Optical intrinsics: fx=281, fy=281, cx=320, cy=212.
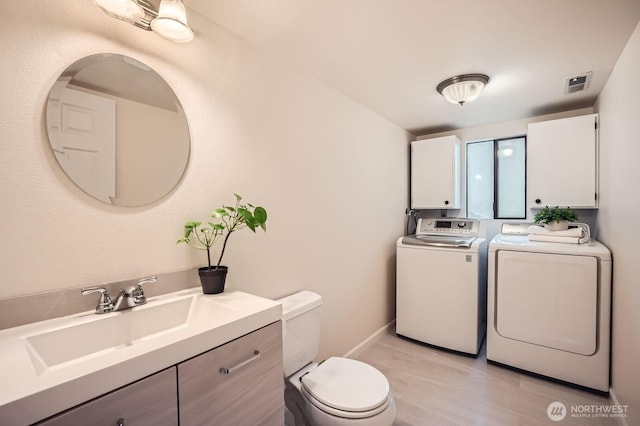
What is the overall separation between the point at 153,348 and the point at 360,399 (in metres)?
1.00

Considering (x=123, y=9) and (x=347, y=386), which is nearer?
(x=123, y=9)

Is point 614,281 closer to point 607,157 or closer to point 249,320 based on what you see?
point 607,157

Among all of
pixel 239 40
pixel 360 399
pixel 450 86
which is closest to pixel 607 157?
pixel 450 86

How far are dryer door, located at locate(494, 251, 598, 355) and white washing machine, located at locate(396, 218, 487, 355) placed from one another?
22 cm

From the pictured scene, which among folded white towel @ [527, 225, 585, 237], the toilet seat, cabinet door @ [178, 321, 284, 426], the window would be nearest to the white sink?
cabinet door @ [178, 321, 284, 426]

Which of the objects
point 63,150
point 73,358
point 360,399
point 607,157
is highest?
point 607,157

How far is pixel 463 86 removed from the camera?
206 cm

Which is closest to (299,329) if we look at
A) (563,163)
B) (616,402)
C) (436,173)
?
(616,402)

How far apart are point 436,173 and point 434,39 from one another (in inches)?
69.7

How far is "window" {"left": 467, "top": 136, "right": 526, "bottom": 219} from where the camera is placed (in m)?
3.07

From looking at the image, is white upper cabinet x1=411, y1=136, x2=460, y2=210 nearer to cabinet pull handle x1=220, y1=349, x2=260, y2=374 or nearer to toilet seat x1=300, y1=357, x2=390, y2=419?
toilet seat x1=300, y1=357, x2=390, y2=419

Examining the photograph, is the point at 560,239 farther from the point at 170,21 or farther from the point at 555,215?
the point at 170,21

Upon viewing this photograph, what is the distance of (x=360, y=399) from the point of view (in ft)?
4.36

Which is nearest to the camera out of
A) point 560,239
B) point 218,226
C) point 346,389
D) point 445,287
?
point 218,226
